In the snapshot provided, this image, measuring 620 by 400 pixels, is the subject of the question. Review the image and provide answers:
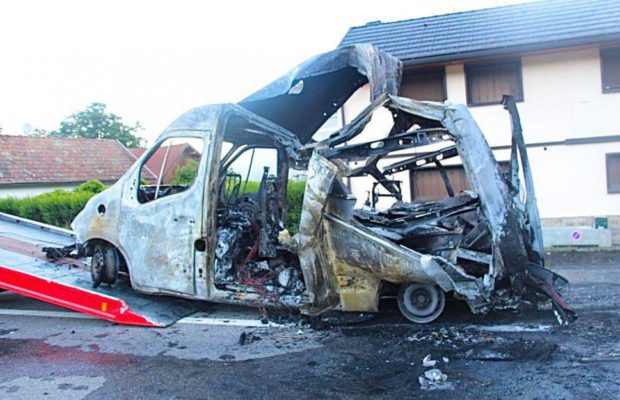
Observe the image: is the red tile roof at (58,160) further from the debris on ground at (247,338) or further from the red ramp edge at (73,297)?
the debris on ground at (247,338)

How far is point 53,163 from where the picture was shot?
29.1 m

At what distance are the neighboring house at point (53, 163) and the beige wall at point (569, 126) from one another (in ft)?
78.1

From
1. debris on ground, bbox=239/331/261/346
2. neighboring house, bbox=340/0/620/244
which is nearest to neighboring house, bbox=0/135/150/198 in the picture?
neighboring house, bbox=340/0/620/244

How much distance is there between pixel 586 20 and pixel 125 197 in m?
12.5

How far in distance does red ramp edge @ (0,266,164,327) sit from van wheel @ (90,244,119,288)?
0.39m

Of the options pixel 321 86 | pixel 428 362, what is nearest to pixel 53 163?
pixel 321 86

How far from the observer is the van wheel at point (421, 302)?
543 centimetres

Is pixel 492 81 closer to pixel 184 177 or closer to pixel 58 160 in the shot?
pixel 184 177

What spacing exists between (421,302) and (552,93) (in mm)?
9572

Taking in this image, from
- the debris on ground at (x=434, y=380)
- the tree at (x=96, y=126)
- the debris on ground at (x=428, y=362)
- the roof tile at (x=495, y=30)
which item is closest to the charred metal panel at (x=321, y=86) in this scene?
the debris on ground at (x=428, y=362)

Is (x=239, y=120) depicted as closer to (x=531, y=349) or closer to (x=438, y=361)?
(x=438, y=361)

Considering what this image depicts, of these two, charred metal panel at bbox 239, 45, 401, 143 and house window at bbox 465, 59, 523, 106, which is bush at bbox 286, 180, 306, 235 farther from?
house window at bbox 465, 59, 523, 106

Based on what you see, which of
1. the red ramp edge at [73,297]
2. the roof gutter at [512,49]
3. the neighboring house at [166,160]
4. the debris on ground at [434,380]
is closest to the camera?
the debris on ground at [434,380]

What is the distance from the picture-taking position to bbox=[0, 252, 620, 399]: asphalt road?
4023mm
